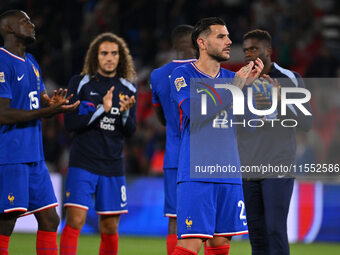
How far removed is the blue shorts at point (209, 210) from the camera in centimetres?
501

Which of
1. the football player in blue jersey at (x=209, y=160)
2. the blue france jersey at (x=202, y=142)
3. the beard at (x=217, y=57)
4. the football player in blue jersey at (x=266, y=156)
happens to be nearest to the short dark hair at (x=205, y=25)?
the football player in blue jersey at (x=209, y=160)

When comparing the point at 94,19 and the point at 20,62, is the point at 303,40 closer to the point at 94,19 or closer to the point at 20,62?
the point at 94,19

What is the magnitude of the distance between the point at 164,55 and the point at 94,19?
2.03 meters

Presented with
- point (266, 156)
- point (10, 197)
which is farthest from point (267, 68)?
point (10, 197)

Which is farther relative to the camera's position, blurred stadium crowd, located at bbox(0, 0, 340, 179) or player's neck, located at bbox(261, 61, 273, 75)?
blurred stadium crowd, located at bbox(0, 0, 340, 179)

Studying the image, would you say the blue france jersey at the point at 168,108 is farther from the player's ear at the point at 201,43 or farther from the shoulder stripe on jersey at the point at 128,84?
the player's ear at the point at 201,43

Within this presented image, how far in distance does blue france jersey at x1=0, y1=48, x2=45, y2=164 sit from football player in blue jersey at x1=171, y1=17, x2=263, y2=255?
142cm

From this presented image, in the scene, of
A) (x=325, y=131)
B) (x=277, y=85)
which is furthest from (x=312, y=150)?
(x=277, y=85)

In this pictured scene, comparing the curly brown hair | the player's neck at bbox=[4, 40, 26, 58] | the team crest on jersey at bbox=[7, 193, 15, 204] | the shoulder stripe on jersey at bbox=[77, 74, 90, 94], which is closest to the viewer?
the team crest on jersey at bbox=[7, 193, 15, 204]

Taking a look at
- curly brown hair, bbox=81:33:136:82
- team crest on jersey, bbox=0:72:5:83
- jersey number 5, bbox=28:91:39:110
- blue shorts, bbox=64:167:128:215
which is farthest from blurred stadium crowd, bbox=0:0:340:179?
team crest on jersey, bbox=0:72:5:83

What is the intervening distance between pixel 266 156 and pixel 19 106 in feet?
7.56

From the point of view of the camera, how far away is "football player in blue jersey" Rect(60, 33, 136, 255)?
6.55 metres

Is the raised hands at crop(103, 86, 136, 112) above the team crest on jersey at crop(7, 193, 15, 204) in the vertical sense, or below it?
above

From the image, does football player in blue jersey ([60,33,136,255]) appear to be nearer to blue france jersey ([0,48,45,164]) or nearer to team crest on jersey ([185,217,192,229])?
blue france jersey ([0,48,45,164])
